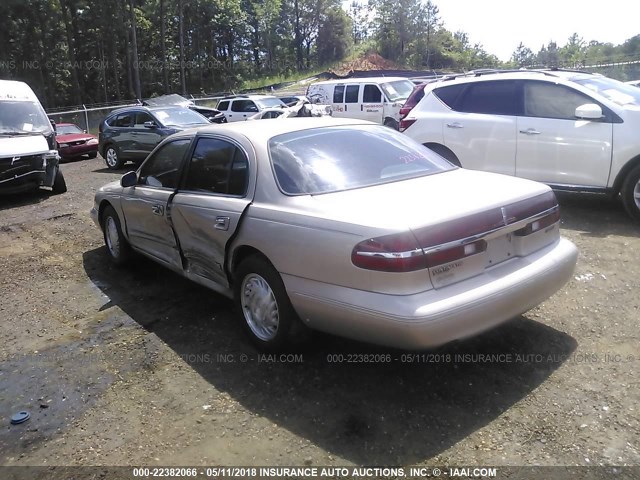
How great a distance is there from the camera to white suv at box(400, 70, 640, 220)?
627cm

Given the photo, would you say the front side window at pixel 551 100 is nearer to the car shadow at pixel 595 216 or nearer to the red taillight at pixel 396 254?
the car shadow at pixel 595 216

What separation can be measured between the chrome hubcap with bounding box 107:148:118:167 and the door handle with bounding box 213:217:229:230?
482 inches

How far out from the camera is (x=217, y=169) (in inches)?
169

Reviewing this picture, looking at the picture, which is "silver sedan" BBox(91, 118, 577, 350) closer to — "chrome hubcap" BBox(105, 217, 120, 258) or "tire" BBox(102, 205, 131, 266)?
"tire" BBox(102, 205, 131, 266)

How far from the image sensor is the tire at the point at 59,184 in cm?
1111

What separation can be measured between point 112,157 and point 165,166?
11.3m

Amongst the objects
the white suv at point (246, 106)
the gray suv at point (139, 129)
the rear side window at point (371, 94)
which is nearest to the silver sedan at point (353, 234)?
the gray suv at point (139, 129)

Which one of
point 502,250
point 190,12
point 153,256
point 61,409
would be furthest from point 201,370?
point 190,12

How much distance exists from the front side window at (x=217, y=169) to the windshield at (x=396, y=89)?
41.8 ft

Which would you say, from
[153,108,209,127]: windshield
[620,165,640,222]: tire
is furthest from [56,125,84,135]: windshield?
[620,165,640,222]: tire

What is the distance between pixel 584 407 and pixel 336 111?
15.8 m

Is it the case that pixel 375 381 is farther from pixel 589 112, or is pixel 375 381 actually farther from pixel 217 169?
pixel 589 112

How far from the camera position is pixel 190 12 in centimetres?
5972

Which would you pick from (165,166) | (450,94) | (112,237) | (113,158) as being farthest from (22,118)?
(450,94)
